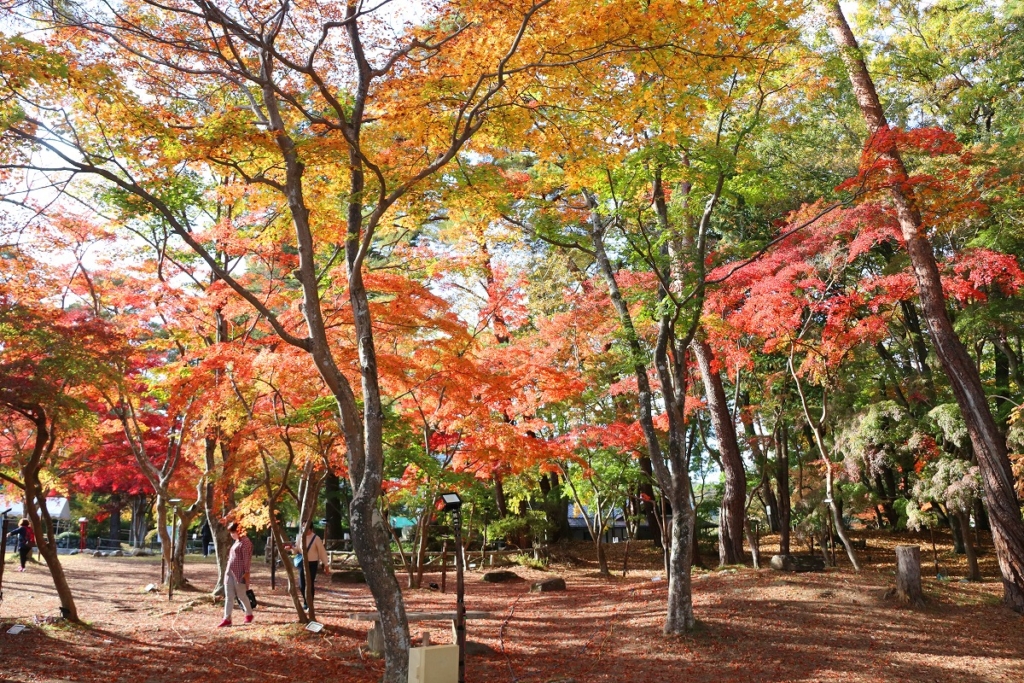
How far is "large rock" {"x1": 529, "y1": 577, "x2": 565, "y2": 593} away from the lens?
14.7 meters

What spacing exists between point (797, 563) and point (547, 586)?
4921 millimetres

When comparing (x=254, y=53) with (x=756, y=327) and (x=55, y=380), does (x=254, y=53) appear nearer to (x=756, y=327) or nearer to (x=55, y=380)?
(x=55, y=380)

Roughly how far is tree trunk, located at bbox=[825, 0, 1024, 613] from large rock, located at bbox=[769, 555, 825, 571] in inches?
114

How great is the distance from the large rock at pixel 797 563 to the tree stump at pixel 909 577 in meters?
2.60

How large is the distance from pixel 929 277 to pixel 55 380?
12.7 meters

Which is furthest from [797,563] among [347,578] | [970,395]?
[347,578]

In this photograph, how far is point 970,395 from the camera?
10891 millimetres

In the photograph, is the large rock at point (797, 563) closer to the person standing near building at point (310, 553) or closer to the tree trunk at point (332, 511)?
the person standing near building at point (310, 553)

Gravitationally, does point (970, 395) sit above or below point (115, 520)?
above

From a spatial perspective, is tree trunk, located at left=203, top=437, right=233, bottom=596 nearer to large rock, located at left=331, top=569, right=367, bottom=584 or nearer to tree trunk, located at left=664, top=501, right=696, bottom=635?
large rock, located at left=331, top=569, right=367, bottom=584

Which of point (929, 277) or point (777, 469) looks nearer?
point (929, 277)

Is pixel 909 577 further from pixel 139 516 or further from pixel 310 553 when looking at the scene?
pixel 139 516

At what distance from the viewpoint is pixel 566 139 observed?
8547 millimetres

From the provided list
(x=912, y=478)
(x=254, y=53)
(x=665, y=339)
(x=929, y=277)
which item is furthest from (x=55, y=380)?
(x=912, y=478)
